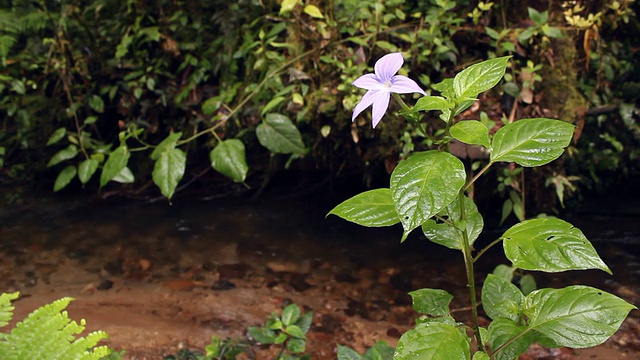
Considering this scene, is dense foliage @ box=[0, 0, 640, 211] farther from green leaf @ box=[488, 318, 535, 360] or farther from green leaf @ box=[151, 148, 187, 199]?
green leaf @ box=[488, 318, 535, 360]

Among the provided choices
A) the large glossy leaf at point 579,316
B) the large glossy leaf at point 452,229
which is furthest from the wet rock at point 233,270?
the large glossy leaf at point 579,316

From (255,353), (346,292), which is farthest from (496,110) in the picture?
(255,353)

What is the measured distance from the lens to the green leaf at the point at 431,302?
3.36 feet

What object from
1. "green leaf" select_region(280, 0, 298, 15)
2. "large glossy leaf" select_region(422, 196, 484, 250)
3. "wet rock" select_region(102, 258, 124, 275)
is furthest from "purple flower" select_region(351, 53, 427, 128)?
"wet rock" select_region(102, 258, 124, 275)

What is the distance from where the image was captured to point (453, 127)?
84cm

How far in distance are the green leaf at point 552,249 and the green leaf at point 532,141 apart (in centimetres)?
11

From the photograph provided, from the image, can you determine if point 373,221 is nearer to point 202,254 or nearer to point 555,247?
point 555,247

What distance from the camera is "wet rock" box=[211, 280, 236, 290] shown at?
250cm

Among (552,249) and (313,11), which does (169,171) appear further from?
(552,249)

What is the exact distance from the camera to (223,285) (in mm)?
2520

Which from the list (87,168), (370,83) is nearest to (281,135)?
(87,168)

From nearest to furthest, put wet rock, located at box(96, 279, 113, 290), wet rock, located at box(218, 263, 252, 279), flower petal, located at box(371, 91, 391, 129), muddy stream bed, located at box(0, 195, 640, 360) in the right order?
1. flower petal, located at box(371, 91, 391, 129)
2. muddy stream bed, located at box(0, 195, 640, 360)
3. wet rock, located at box(96, 279, 113, 290)
4. wet rock, located at box(218, 263, 252, 279)

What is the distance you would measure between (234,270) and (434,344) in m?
1.87

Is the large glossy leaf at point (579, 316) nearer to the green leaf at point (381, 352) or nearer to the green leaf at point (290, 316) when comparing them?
the green leaf at point (381, 352)
